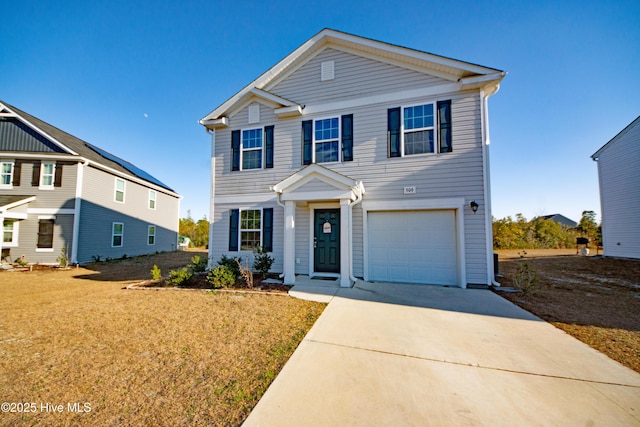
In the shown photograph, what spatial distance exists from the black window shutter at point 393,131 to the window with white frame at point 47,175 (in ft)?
51.7

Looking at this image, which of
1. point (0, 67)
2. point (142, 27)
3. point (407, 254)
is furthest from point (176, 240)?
point (407, 254)

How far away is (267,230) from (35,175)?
13.0 m

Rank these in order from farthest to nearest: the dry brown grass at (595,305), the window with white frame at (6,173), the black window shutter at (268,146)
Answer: the window with white frame at (6,173), the black window shutter at (268,146), the dry brown grass at (595,305)

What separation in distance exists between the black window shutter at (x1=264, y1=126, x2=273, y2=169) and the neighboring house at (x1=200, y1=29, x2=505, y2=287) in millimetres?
38

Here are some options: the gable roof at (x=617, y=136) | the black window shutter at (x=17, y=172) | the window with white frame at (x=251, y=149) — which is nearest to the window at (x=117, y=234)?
the black window shutter at (x=17, y=172)

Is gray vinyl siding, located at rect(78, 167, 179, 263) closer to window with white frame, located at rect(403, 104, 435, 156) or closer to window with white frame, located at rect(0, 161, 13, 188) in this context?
window with white frame, located at rect(0, 161, 13, 188)

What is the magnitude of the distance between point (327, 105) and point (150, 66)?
8.52 m

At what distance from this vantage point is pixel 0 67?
39.2ft

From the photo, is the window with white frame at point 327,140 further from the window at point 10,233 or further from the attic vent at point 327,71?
the window at point 10,233

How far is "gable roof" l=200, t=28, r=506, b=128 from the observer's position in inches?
257

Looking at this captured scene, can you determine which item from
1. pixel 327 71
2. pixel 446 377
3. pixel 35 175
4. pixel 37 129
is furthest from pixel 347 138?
pixel 37 129

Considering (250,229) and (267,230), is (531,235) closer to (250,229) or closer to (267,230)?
(267,230)

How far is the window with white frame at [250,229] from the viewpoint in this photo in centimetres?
816

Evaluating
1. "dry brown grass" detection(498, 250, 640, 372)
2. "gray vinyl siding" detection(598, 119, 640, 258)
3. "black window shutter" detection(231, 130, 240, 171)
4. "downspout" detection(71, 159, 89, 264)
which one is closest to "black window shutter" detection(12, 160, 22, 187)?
"downspout" detection(71, 159, 89, 264)
